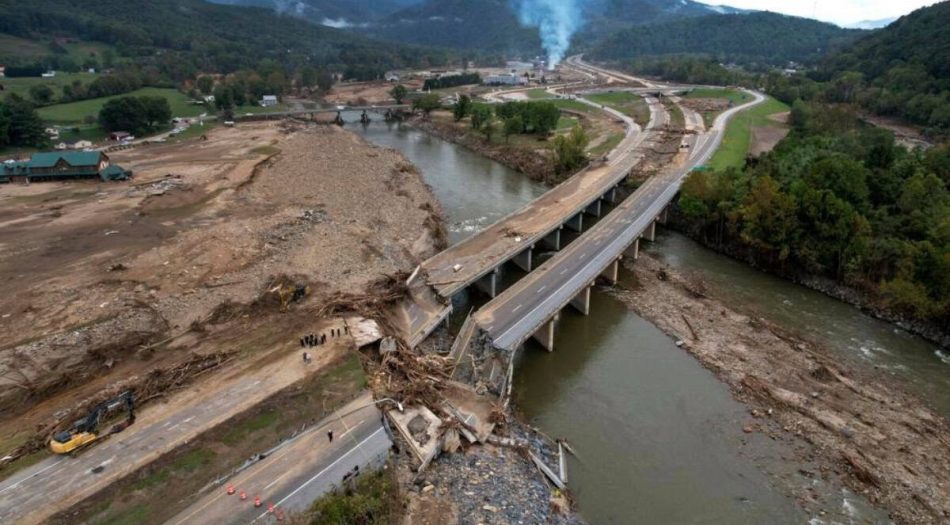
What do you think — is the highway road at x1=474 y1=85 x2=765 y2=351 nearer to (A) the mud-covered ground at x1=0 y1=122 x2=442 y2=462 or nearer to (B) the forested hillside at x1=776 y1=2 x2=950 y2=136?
(A) the mud-covered ground at x1=0 y1=122 x2=442 y2=462

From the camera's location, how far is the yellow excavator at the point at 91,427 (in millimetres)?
26141

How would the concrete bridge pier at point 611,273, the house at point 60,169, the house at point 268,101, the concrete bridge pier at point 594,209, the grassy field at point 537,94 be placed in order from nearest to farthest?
1. the concrete bridge pier at point 611,273
2. the house at point 60,169
3. the concrete bridge pier at point 594,209
4. the house at point 268,101
5. the grassy field at point 537,94

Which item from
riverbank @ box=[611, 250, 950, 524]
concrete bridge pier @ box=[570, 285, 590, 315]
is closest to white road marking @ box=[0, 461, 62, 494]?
concrete bridge pier @ box=[570, 285, 590, 315]

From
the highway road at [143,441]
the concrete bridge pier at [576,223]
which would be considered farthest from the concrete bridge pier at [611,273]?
the highway road at [143,441]

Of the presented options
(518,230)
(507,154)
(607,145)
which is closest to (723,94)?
(607,145)

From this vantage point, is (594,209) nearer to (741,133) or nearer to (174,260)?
(741,133)

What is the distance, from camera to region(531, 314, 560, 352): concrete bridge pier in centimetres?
4078

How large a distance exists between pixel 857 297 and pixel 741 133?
65.0m

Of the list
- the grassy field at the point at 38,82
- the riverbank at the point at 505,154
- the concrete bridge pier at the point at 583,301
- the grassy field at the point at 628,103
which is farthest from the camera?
the grassy field at the point at 628,103

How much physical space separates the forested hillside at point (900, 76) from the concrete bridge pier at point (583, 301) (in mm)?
83347

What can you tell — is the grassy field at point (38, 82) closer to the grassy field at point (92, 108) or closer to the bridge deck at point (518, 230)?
the grassy field at point (92, 108)

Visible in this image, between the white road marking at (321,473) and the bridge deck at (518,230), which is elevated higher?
the bridge deck at (518,230)

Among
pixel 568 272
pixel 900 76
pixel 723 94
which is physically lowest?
pixel 568 272

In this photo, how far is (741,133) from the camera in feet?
338
